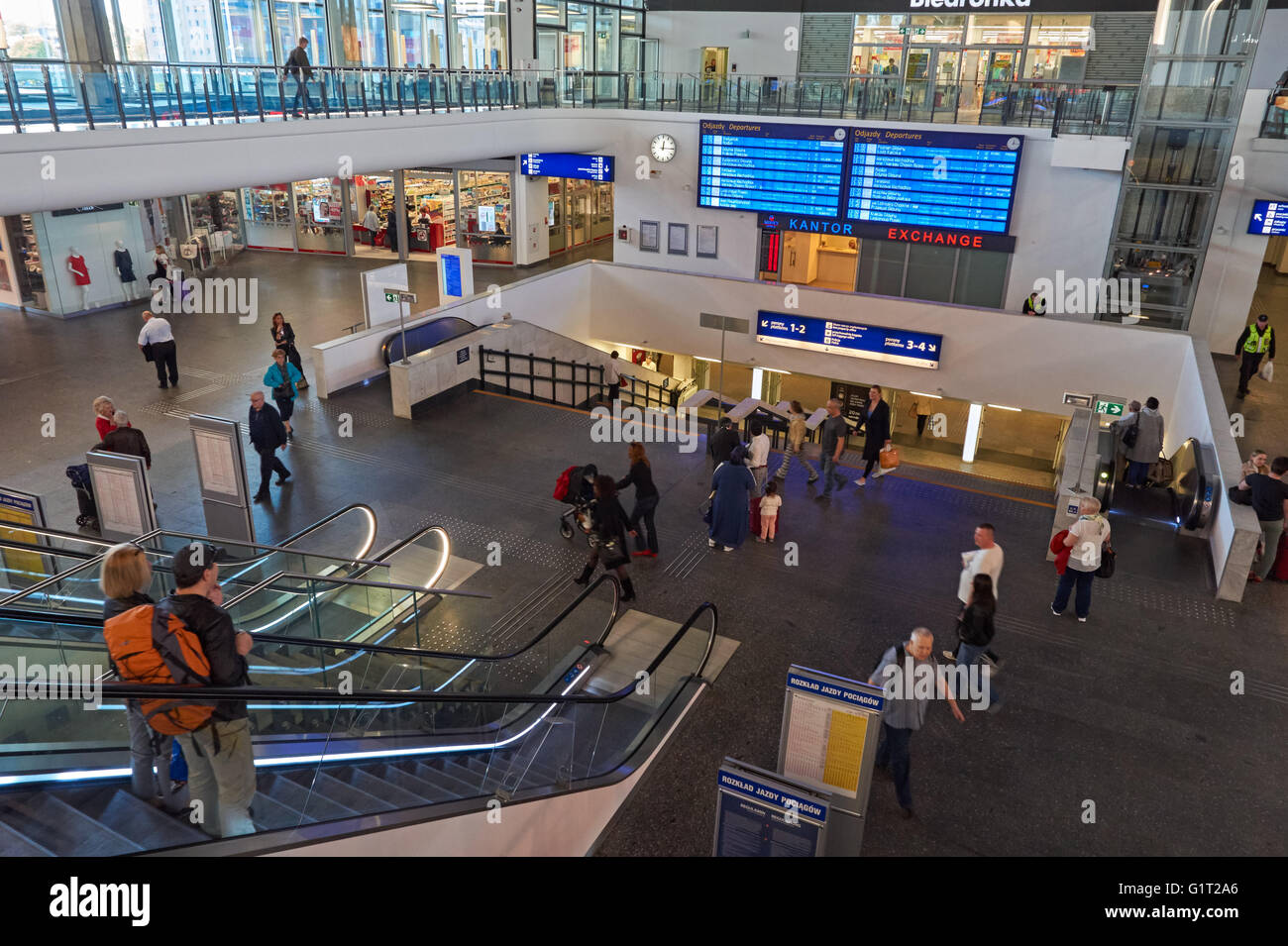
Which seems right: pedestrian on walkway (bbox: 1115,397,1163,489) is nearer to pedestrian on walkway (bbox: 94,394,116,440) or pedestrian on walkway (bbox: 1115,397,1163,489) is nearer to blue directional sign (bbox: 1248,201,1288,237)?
blue directional sign (bbox: 1248,201,1288,237)

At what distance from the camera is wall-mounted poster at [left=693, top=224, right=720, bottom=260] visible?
18578 millimetres

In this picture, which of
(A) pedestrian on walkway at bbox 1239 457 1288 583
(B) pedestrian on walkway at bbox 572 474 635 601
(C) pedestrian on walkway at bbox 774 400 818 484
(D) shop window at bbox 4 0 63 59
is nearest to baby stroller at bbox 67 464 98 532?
(B) pedestrian on walkway at bbox 572 474 635 601

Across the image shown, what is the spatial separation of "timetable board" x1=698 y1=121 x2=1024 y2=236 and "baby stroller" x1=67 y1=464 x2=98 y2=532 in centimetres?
1271

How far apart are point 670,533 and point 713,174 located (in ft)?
35.0

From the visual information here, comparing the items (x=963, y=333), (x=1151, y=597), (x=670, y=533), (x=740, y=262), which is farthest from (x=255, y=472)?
(x=963, y=333)

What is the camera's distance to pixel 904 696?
5.62 meters

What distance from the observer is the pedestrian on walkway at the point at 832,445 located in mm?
10602

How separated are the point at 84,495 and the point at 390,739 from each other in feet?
19.4

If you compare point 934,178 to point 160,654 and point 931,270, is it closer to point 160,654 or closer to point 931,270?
point 931,270

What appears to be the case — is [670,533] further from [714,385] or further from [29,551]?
[714,385]

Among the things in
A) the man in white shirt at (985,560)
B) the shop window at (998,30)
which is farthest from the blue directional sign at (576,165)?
the man in white shirt at (985,560)

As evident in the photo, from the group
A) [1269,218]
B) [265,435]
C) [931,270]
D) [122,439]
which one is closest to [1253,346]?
[1269,218]

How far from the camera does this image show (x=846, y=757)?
5.03 meters

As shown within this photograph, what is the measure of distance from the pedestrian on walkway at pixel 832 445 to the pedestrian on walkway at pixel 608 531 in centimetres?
327
